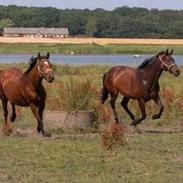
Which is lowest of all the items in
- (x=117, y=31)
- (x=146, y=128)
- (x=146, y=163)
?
(x=117, y=31)

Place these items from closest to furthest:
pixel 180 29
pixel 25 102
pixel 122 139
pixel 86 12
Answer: pixel 122 139
pixel 25 102
pixel 180 29
pixel 86 12

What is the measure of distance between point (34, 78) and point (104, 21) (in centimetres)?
12444

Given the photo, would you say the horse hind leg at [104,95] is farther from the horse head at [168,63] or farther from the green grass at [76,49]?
the green grass at [76,49]

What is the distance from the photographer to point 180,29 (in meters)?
127

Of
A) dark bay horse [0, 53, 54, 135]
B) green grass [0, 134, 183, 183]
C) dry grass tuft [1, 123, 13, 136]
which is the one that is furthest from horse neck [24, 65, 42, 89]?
green grass [0, 134, 183, 183]

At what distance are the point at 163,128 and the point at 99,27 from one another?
11740 centimetres

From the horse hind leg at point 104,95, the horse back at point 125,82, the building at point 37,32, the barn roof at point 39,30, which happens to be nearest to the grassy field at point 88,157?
the horse hind leg at point 104,95

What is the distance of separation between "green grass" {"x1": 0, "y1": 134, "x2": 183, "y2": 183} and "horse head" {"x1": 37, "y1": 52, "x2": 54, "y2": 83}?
132cm

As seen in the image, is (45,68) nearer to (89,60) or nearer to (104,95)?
(104,95)

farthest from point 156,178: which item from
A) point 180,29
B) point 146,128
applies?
point 180,29

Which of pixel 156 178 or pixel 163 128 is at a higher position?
pixel 156 178

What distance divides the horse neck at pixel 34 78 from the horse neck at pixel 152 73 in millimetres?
2744

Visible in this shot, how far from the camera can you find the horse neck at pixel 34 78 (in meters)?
15.9

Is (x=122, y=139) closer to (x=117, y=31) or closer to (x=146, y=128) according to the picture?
(x=146, y=128)
